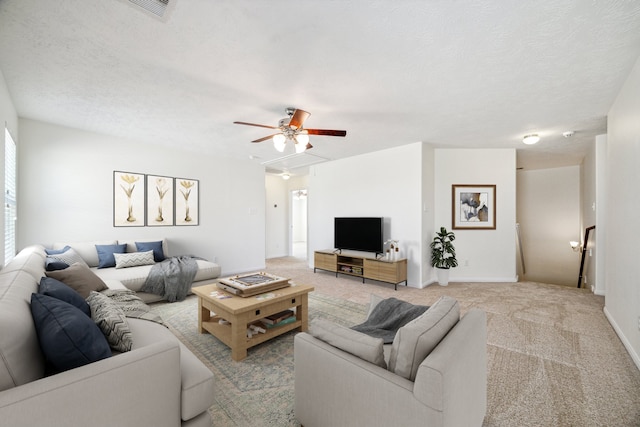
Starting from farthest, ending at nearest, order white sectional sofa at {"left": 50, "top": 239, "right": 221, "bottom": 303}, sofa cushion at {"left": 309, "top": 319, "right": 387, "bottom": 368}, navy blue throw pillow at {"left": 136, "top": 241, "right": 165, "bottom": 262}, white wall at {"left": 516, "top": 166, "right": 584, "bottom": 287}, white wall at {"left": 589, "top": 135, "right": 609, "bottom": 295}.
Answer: white wall at {"left": 516, "top": 166, "right": 584, "bottom": 287}
navy blue throw pillow at {"left": 136, "top": 241, "right": 165, "bottom": 262}
white wall at {"left": 589, "top": 135, "right": 609, "bottom": 295}
white sectional sofa at {"left": 50, "top": 239, "right": 221, "bottom": 303}
sofa cushion at {"left": 309, "top": 319, "right": 387, "bottom": 368}

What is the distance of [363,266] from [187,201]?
355 centimetres

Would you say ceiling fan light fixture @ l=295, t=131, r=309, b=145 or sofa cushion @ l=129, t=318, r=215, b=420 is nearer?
sofa cushion @ l=129, t=318, r=215, b=420

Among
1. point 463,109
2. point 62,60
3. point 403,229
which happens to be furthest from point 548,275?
point 62,60

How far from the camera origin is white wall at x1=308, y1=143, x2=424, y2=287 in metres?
4.66

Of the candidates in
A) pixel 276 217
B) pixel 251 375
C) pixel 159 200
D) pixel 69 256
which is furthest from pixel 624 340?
pixel 276 217

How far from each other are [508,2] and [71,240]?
18.4 ft

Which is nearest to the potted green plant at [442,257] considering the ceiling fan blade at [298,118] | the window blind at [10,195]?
the ceiling fan blade at [298,118]

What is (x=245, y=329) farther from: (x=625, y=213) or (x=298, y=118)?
(x=625, y=213)

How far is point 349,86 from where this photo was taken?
2553mm

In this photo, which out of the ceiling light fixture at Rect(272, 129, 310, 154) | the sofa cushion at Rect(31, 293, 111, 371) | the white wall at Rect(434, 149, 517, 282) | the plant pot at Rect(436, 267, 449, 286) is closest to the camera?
the sofa cushion at Rect(31, 293, 111, 371)

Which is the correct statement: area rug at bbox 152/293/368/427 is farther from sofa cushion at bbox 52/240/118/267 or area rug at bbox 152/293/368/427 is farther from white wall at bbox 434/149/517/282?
white wall at bbox 434/149/517/282

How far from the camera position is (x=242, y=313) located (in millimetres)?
2303

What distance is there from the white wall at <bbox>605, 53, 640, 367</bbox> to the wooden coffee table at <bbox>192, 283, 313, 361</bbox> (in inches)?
114

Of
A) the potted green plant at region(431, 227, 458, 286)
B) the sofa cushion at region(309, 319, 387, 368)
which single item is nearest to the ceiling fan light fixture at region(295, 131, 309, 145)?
the sofa cushion at region(309, 319, 387, 368)
